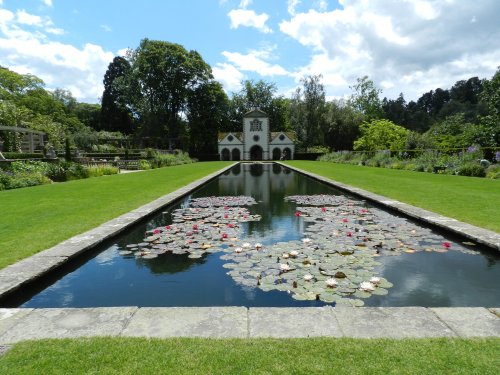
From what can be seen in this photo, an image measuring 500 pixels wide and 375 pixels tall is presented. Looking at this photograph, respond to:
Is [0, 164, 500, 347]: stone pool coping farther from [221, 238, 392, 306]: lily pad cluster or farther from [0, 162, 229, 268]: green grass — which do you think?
[0, 162, 229, 268]: green grass

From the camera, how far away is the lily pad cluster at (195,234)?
5848 mm

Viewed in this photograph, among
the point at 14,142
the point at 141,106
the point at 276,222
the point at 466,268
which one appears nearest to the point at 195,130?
the point at 141,106

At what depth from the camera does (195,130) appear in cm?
5862

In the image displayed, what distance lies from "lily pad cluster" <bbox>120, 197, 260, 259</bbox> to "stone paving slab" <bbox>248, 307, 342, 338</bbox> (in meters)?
2.57

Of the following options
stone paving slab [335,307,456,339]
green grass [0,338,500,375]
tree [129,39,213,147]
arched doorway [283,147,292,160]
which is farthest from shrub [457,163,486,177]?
tree [129,39,213,147]

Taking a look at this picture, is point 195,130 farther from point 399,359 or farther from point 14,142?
point 399,359

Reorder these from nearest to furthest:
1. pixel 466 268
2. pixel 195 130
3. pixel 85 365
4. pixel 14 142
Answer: pixel 85 365 < pixel 466 268 < pixel 14 142 < pixel 195 130

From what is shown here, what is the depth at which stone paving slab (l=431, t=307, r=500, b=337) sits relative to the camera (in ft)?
9.02

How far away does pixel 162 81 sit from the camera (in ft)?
178

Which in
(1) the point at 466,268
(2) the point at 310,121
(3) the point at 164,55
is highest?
(3) the point at 164,55

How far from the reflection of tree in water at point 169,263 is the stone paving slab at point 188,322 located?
5.95ft

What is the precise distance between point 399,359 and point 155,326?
6.22 ft

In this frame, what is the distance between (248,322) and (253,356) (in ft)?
1.90

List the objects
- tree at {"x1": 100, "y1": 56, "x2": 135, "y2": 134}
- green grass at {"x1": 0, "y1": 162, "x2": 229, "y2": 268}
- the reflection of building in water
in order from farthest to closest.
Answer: tree at {"x1": 100, "y1": 56, "x2": 135, "y2": 134} < the reflection of building in water < green grass at {"x1": 0, "y1": 162, "x2": 229, "y2": 268}
